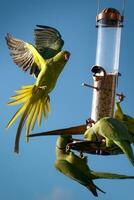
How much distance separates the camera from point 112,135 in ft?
16.1

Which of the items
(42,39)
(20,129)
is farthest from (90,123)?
(42,39)

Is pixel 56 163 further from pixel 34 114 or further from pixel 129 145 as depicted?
pixel 34 114

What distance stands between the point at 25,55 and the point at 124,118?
7.70 feet

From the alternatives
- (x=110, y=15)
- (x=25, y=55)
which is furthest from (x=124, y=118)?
(x=25, y=55)

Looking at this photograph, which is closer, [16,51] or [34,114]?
[34,114]

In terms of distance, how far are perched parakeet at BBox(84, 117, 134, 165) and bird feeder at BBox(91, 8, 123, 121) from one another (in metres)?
0.81

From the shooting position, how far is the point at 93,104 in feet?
20.7

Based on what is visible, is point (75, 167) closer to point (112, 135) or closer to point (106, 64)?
point (112, 135)

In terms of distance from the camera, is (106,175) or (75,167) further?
(75,167)

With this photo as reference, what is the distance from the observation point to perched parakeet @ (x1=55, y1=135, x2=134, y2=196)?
494 centimetres

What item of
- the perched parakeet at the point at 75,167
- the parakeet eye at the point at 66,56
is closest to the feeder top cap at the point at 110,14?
the parakeet eye at the point at 66,56

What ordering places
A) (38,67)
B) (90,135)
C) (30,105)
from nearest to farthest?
1. (90,135)
2. (30,105)
3. (38,67)

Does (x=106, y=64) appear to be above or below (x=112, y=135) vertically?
above

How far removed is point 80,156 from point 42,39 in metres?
2.84
